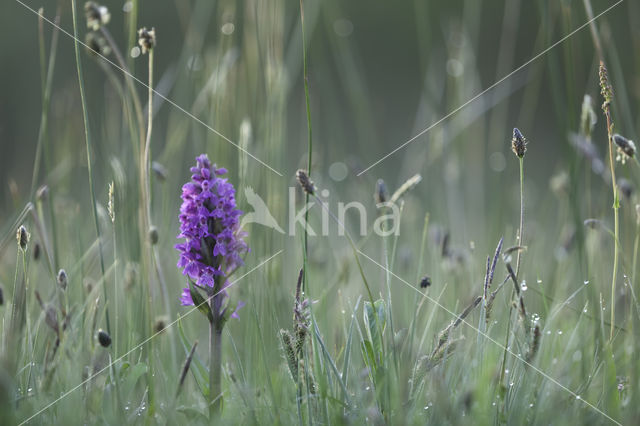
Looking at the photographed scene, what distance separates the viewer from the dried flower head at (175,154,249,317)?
1.03 meters

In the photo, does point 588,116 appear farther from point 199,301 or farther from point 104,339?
point 104,339

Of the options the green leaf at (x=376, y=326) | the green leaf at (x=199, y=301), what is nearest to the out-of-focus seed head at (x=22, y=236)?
the green leaf at (x=199, y=301)

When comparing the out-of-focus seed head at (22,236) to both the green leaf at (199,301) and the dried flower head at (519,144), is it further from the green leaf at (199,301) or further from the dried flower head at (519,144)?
the dried flower head at (519,144)

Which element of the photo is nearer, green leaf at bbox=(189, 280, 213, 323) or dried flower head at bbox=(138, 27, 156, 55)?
green leaf at bbox=(189, 280, 213, 323)

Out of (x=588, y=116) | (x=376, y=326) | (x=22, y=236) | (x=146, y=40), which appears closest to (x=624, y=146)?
(x=588, y=116)

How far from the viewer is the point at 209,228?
1052 millimetres

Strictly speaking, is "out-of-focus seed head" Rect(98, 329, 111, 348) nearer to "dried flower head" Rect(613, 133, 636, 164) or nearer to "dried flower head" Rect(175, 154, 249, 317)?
"dried flower head" Rect(175, 154, 249, 317)

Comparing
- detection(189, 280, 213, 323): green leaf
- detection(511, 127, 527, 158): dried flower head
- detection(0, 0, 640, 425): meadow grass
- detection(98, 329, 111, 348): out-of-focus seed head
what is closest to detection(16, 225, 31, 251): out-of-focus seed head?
detection(0, 0, 640, 425): meadow grass

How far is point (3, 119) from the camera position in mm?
4551

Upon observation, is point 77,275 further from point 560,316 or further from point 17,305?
point 560,316

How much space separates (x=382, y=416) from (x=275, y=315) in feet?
1.30

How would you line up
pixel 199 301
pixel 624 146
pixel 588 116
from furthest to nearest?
1. pixel 588 116
2. pixel 624 146
3. pixel 199 301

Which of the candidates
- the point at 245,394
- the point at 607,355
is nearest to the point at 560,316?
the point at 607,355

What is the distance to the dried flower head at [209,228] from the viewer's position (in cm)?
103
